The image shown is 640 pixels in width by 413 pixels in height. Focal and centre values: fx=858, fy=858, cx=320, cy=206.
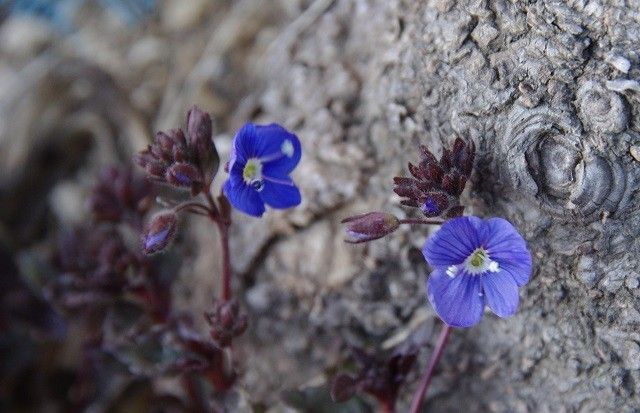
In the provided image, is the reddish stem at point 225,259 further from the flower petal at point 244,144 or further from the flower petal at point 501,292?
the flower petal at point 501,292

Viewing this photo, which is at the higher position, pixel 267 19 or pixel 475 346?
pixel 267 19

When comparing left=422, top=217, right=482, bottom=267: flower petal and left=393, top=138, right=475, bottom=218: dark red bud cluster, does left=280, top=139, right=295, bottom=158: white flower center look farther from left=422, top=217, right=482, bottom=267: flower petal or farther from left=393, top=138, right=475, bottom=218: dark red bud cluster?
left=422, top=217, right=482, bottom=267: flower petal

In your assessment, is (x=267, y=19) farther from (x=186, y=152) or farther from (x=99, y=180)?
(x=186, y=152)

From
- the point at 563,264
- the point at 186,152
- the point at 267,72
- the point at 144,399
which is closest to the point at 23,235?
the point at 144,399

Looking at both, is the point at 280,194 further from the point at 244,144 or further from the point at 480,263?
the point at 480,263

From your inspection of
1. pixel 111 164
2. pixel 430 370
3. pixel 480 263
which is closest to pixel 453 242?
pixel 480 263
